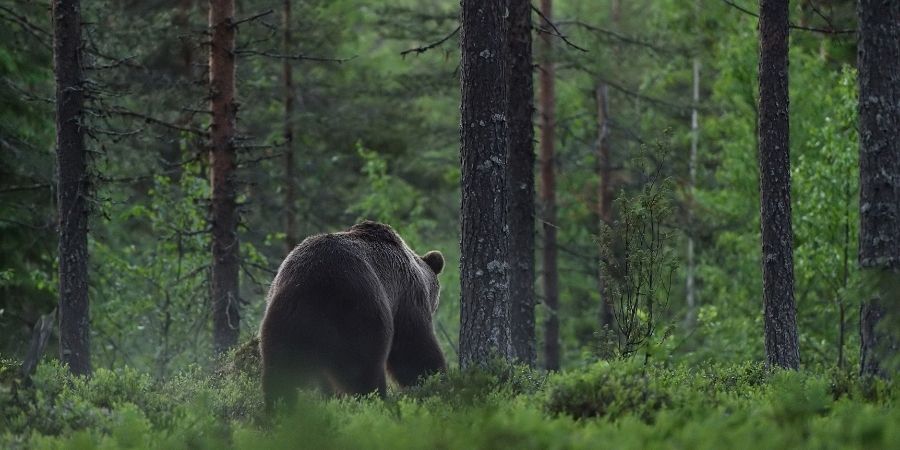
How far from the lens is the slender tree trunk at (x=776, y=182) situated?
13109 mm

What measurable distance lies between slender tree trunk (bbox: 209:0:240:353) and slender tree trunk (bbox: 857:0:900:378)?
33.0 ft

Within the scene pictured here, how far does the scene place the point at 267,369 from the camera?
10.4 m

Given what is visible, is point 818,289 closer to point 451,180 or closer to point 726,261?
point 726,261

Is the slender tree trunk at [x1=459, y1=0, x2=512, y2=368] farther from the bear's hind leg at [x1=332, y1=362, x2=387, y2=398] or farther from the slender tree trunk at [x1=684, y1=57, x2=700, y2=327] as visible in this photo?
the slender tree trunk at [x1=684, y1=57, x2=700, y2=327]

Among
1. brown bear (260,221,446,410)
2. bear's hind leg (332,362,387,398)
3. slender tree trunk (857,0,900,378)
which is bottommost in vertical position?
bear's hind leg (332,362,387,398)

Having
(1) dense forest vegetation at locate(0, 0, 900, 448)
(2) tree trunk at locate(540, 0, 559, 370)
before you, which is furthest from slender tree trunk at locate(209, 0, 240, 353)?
(2) tree trunk at locate(540, 0, 559, 370)

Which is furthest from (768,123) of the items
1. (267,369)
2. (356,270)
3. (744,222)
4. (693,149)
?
(693,149)

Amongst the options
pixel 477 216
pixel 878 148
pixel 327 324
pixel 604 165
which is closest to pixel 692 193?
pixel 604 165

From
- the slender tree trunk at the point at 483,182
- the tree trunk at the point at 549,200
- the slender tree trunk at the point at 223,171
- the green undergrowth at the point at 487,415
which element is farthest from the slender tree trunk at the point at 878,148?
the tree trunk at the point at 549,200

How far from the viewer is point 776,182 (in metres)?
13.1

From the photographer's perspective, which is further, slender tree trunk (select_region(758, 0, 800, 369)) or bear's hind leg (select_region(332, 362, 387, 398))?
slender tree trunk (select_region(758, 0, 800, 369))

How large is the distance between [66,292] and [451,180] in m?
22.5

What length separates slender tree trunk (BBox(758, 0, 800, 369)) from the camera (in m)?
13.1

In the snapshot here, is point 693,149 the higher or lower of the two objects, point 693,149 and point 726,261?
the higher
